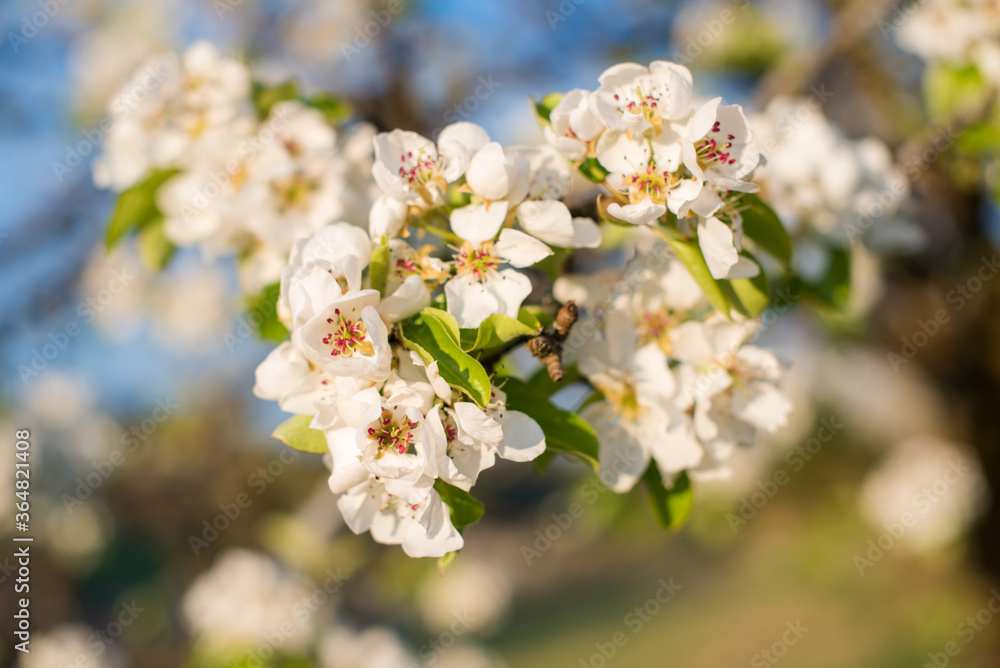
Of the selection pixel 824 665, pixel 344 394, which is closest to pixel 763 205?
pixel 344 394

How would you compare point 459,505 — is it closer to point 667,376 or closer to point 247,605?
point 667,376

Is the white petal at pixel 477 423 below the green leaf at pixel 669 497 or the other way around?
the other way around

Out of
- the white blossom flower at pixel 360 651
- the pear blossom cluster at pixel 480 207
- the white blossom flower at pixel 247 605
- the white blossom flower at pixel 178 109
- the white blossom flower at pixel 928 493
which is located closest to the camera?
the pear blossom cluster at pixel 480 207

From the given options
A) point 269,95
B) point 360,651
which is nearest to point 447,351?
point 269,95

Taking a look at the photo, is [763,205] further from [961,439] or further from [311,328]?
[961,439]

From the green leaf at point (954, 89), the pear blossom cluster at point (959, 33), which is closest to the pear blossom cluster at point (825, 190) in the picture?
the green leaf at point (954, 89)

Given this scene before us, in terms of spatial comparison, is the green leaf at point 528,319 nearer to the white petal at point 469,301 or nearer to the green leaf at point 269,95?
the white petal at point 469,301
